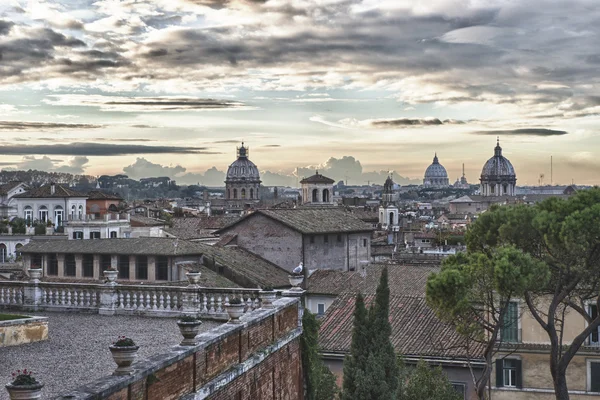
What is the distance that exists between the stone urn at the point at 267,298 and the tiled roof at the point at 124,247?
15.5m

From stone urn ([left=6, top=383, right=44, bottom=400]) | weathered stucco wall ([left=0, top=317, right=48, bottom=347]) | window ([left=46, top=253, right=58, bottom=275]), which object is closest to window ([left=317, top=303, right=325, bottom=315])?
window ([left=46, top=253, right=58, bottom=275])

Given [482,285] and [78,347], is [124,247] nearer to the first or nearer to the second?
[482,285]

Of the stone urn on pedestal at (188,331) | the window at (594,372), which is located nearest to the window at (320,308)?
the window at (594,372)

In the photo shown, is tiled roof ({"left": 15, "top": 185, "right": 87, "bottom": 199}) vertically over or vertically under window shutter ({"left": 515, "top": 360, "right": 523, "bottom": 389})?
over

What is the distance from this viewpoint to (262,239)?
39.4 m

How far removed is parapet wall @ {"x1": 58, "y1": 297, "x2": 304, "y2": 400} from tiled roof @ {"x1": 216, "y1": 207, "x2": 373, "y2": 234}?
22.5 meters

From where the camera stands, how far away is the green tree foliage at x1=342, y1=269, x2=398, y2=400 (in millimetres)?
21578

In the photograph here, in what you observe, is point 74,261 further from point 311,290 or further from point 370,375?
point 370,375

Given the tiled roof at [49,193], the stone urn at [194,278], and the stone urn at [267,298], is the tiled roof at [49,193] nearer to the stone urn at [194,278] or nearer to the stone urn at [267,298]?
the stone urn at [194,278]

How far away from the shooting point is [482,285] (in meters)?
23.2

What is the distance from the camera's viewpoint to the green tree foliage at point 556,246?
22281 millimetres

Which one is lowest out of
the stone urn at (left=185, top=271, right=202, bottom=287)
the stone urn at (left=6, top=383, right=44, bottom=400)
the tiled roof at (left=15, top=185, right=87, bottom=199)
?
the stone urn at (left=6, top=383, right=44, bottom=400)

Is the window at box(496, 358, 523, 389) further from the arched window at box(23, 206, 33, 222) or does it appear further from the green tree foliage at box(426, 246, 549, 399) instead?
the arched window at box(23, 206, 33, 222)

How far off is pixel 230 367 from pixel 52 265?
23652mm
